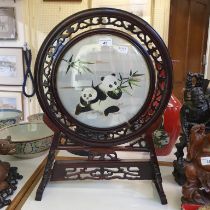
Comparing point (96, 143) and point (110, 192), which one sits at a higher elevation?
point (96, 143)

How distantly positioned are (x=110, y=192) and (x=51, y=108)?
24 centimetres

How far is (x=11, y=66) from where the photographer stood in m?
2.11

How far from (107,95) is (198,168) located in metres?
0.25

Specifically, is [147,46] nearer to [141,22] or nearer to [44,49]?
[141,22]

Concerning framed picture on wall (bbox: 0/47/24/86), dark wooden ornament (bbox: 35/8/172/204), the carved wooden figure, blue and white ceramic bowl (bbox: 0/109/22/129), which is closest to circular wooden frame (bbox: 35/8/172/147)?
dark wooden ornament (bbox: 35/8/172/204)

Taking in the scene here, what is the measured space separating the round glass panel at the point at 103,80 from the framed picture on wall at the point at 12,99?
1.56 meters

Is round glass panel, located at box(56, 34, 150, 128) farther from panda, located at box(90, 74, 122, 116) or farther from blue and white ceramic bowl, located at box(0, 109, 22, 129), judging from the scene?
blue and white ceramic bowl, located at box(0, 109, 22, 129)

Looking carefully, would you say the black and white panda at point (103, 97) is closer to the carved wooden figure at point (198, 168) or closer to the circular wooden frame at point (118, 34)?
the circular wooden frame at point (118, 34)

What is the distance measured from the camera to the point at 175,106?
2.67 ft

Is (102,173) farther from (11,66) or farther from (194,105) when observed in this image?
(11,66)

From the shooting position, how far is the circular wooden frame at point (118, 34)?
0.62 m

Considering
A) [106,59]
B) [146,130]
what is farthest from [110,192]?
[106,59]

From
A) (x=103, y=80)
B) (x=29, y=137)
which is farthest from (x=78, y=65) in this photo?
(x=29, y=137)

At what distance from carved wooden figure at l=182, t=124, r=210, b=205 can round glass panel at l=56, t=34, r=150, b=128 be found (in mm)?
146
